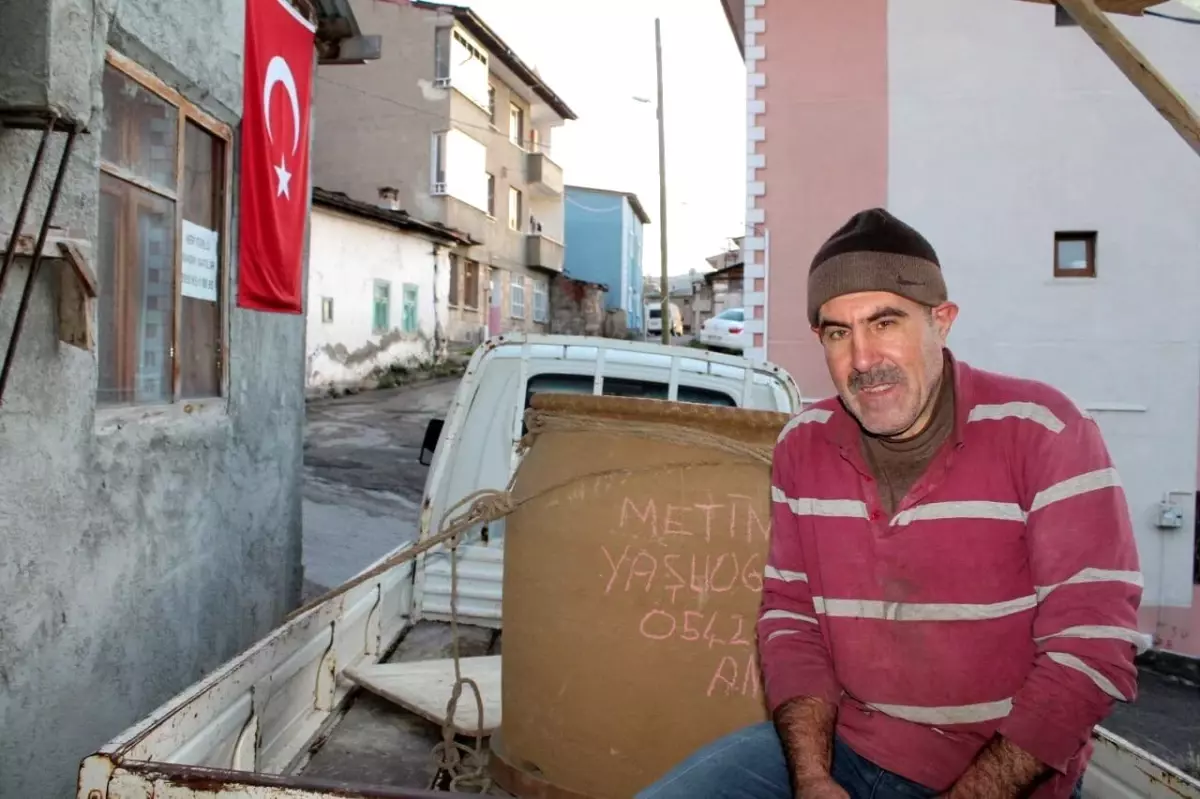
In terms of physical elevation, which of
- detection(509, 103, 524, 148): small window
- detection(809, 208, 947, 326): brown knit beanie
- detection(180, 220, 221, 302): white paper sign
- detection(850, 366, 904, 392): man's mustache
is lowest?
detection(850, 366, 904, 392): man's mustache

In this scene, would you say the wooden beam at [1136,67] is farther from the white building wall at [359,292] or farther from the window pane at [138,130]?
the white building wall at [359,292]

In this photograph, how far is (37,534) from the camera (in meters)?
3.29

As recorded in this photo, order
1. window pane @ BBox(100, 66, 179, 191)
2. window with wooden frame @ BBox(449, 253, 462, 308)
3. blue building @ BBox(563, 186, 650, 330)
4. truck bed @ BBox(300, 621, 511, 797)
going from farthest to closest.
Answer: blue building @ BBox(563, 186, 650, 330) → window with wooden frame @ BBox(449, 253, 462, 308) → window pane @ BBox(100, 66, 179, 191) → truck bed @ BBox(300, 621, 511, 797)

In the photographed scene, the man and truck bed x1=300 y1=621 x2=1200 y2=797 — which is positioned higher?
the man

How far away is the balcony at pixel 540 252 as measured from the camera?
32000 mm

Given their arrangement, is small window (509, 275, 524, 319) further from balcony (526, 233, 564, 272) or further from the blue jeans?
the blue jeans

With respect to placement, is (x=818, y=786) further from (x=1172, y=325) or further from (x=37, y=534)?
(x=1172, y=325)

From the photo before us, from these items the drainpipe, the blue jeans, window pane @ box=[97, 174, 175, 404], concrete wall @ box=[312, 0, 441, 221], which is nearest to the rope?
the blue jeans

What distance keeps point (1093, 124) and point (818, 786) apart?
936 centimetres

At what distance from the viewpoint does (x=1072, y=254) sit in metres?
9.55

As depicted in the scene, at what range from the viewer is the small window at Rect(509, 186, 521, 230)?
102 ft

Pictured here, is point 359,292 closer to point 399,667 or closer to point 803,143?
point 803,143

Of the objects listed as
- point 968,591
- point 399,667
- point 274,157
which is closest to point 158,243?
point 274,157

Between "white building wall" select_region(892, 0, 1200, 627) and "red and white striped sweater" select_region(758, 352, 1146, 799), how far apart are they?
26.8 feet
